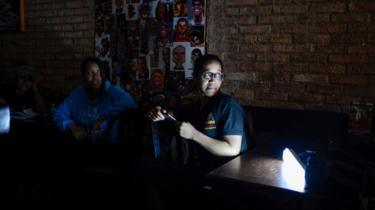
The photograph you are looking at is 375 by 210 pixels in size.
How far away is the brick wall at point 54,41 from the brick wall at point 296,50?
69.2 inches

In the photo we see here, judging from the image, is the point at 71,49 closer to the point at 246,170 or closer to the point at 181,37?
the point at 181,37

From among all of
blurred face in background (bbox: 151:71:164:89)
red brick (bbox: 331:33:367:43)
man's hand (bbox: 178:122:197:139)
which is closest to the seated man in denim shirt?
blurred face in background (bbox: 151:71:164:89)

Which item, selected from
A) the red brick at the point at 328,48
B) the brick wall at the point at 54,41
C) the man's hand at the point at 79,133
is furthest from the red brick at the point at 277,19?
the brick wall at the point at 54,41

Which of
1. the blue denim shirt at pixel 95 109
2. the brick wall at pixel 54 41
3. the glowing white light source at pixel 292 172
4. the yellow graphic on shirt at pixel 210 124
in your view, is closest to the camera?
the glowing white light source at pixel 292 172

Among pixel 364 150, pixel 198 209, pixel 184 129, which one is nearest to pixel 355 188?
pixel 364 150

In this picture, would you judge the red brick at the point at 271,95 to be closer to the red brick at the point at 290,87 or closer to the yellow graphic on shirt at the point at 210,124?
the red brick at the point at 290,87

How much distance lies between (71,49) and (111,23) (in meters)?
0.76

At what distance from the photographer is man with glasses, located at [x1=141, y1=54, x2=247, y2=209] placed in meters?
2.04

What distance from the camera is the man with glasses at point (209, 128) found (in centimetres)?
204

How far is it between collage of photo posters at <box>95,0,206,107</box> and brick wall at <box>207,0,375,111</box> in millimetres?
255

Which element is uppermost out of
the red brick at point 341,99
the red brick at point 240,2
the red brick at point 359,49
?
the red brick at point 240,2

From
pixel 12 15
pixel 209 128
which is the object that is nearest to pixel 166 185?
pixel 209 128

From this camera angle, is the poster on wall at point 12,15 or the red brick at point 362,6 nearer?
the red brick at point 362,6

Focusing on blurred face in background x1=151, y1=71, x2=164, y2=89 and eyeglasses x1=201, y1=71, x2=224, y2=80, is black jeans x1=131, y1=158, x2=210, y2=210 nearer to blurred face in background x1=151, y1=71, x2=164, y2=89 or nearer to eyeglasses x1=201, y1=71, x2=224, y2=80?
eyeglasses x1=201, y1=71, x2=224, y2=80
